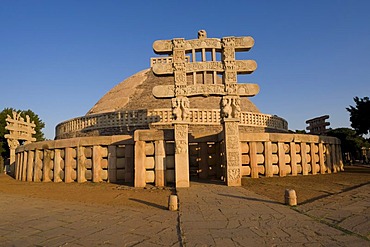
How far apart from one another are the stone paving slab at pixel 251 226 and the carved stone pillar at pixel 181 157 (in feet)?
8.51

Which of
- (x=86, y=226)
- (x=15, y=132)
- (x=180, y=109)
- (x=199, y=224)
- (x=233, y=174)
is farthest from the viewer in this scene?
(x=15, y=132)

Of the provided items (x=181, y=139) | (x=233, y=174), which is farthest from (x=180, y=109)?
(x=233, y=174)

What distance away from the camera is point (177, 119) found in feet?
30.8

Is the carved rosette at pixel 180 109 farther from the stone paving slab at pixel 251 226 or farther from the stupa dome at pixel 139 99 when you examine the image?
the stupa dome at pixel 139 99

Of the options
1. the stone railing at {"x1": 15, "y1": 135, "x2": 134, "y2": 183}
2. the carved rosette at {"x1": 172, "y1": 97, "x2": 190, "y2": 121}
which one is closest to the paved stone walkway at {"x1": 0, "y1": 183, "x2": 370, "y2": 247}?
the carved rosette at {"x1": 172, "y1": 97, "x2": 190, "y2": 121}

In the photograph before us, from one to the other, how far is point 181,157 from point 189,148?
2.59 m

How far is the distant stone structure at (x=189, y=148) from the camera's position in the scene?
9453 millimetres

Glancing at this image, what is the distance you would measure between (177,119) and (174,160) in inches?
64.8

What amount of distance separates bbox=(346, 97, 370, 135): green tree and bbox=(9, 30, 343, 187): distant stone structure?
13.9 ft

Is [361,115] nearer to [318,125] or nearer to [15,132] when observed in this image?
[318,125]

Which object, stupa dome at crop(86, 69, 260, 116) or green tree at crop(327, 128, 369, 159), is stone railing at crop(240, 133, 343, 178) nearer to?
stupa dome at crop(86, 69, 260, 116)

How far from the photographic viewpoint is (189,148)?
11680 millimetres

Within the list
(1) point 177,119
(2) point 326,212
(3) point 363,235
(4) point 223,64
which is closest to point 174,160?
(1) point 177,119

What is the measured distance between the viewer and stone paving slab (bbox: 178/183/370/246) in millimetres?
3533
